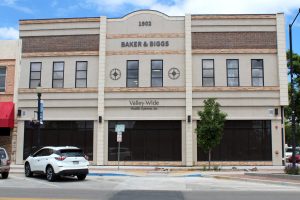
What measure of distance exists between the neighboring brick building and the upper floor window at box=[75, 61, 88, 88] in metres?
4.62

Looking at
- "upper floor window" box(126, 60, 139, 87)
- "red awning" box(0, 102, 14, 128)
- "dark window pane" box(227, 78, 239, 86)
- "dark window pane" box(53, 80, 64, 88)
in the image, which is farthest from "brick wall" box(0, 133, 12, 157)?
"dark window pane" box(227, 78, 239, 86)

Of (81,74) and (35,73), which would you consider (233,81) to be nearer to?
(81,74)

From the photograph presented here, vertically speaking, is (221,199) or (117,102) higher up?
(117,102)

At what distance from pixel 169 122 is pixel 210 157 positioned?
3839 mm

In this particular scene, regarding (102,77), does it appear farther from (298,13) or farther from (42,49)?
(298,13)

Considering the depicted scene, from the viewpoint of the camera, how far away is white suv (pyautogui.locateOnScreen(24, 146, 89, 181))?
19.4m

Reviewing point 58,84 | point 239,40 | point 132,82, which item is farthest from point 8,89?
point 239,40

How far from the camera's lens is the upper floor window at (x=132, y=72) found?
30.7 m

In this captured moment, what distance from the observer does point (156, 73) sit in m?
30.6

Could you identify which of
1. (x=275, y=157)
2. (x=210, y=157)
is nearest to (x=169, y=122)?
(x=210, y=157)

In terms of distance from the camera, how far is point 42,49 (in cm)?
3150

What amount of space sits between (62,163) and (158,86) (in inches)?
493

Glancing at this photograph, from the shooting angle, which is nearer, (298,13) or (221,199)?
(221,199)

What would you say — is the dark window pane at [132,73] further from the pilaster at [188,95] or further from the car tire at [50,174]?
the car tire at [50,174]
